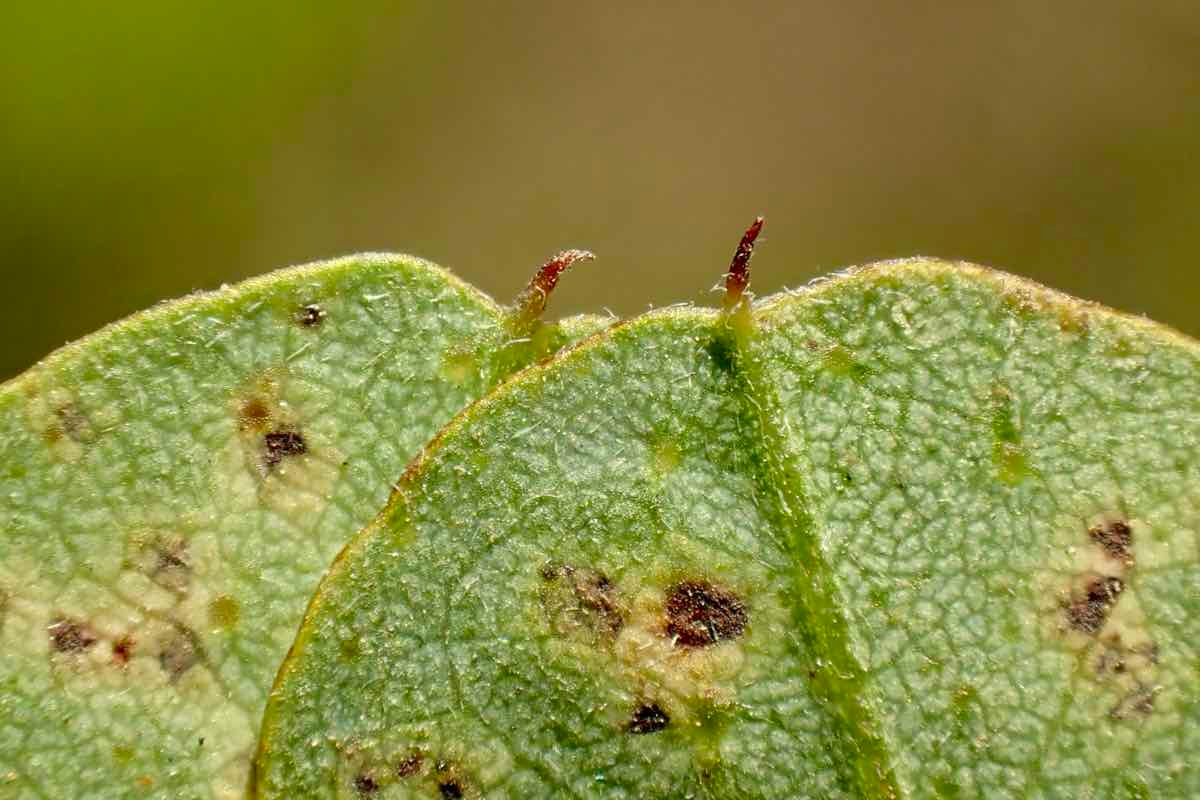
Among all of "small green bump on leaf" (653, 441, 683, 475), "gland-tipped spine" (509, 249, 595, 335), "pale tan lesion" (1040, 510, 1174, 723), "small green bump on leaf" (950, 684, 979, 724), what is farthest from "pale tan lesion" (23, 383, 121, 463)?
"pale tan lesion" (1040, 510, 1174, 723)

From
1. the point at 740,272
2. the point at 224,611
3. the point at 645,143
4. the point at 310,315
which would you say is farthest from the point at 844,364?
the point at 645,143

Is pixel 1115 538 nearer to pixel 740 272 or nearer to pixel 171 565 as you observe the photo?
pixel 740 272

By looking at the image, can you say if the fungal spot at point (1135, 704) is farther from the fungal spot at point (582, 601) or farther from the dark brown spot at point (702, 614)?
the fungal spot at point (582, 601)

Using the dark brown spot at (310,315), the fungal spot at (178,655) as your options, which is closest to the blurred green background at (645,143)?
the dark brown spot at (310,315)

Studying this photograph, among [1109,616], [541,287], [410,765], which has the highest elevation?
[541,287]

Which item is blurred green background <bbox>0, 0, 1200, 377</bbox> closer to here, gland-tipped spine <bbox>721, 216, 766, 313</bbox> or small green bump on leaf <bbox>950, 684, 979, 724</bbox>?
gland-tipped spine <bbox>721, 216, 766, 313</bbox>

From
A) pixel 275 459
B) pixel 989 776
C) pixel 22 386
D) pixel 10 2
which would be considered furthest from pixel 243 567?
pixel 10 2
